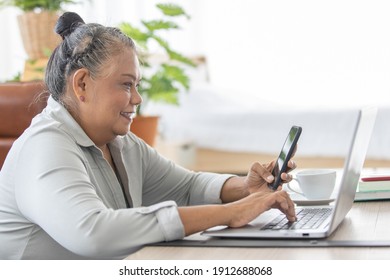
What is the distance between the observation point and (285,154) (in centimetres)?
148

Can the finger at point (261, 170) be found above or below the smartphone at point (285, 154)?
below

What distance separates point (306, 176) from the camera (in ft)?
5.29

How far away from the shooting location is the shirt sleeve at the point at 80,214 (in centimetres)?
123

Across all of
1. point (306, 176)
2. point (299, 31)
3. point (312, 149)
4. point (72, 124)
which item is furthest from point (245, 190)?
point (299, 31)

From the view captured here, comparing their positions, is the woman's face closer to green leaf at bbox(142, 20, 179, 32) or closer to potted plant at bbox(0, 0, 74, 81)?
Result: potted plant at bbox(0, 0, 74, 81)

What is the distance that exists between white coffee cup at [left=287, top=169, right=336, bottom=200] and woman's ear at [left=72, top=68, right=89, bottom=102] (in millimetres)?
497

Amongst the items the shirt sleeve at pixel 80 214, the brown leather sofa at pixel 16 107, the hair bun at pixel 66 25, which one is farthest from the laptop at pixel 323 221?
the brown leather sofa at pixel 16 107

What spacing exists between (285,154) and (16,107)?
2.88ft

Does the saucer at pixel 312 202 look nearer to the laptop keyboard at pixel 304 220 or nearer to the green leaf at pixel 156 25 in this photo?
the laptop keyboard at pixel 304 220

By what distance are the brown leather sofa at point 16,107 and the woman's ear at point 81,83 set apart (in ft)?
1.57

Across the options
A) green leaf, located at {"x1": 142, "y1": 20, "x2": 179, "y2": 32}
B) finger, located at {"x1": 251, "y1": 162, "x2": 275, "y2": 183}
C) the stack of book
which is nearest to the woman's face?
finger, located at {"x1": 251, "y1": 162, "x2": 275, "y2": 183}

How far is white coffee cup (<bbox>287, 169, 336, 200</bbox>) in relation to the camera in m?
1.61

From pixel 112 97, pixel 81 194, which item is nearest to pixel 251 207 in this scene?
pixel 81 194

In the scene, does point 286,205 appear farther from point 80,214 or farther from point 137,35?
point 137,35
